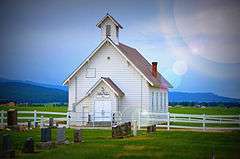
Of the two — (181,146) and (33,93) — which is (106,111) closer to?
(181,146)

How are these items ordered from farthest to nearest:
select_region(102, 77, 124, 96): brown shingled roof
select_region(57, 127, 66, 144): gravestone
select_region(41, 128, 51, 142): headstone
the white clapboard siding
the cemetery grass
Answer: the white clapboard siding → select_region(102, 77, 124, 96): brown shingled roof → select_region(57, 127, 66, 144): gravestone → select_region(41, 128, 51, 142): headstone → the cemetery grass

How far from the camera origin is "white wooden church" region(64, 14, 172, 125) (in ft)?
127

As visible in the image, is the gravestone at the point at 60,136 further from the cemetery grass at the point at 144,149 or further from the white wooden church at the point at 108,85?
the white wooden church at the point at 108,85

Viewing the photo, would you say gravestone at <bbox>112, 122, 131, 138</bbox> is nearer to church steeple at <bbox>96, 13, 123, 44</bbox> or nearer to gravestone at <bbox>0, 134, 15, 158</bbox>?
gravestone at <bbox>0, 134, 15, 158</bbox>

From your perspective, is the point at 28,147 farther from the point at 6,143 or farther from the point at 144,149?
the point at 144,149

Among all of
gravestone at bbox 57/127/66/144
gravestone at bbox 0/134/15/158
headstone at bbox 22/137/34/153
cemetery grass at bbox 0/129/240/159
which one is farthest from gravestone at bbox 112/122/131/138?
gravestone at bbox 0/134/15/158

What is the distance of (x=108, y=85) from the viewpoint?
37.9 metres

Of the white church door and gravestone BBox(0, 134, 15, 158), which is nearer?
gravestone BBox(0, 134, 15, 158)

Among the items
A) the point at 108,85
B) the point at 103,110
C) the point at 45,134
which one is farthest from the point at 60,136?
the point at 103,110

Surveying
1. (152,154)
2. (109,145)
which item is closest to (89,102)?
(109,145)

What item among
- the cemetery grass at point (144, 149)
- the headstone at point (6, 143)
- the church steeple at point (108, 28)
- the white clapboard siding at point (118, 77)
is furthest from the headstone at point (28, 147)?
the church steeple at point (108, 28)

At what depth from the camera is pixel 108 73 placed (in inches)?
1571

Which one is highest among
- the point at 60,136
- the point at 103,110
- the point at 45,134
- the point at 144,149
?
the point at 103,110

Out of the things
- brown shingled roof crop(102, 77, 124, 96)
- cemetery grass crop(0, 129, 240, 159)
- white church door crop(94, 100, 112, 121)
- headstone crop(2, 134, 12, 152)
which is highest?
brown shingled roof crop(102, 77, 124, 96)
